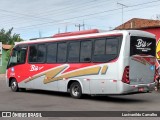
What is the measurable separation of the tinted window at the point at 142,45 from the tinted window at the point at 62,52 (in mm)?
3769

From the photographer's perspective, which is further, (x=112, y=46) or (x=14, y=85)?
(x=14, y=85)

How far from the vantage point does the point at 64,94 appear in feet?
63.2

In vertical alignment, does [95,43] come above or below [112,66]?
above

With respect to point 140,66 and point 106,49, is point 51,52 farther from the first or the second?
point 140,66

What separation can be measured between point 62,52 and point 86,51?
1678 millimetres

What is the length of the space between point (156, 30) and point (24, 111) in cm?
1475

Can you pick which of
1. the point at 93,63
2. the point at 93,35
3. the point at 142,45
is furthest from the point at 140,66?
the point at 93,35

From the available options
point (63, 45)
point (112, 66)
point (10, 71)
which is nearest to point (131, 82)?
point (112, 66)

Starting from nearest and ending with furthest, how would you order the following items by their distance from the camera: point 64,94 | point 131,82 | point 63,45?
point 131,82 < point 63,45 < point 64,94

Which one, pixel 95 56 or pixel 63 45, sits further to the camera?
pixel 63 45

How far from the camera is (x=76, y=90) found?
1705 cm

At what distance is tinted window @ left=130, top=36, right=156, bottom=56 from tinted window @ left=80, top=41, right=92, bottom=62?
2086 millimetres

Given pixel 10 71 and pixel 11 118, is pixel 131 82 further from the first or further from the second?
pixel 10 71

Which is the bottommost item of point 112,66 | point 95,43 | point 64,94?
point 64,94
